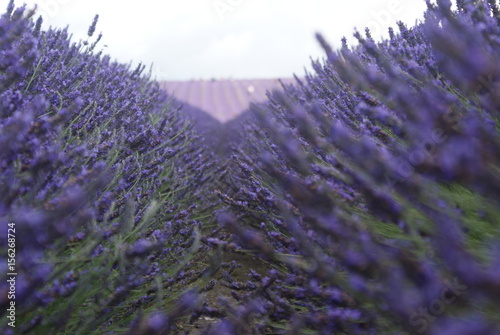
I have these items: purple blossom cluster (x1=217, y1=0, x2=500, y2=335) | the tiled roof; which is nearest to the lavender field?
purple blossom cluster (x1=217, y1=0, x2=500, y2=335)

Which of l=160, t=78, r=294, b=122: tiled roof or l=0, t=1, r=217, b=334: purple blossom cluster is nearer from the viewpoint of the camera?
l=0, t=1, r=217, b=334: purple blossom cluster

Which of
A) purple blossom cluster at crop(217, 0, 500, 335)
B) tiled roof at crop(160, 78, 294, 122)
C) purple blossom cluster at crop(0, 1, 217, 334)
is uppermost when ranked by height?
tiled roof at crop(160, 78, 294, 122)

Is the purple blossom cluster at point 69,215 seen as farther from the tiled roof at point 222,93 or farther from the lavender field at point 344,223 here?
the tiled roof at point 222,93

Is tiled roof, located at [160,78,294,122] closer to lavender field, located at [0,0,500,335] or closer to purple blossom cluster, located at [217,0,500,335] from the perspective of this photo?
lavender field, located at [0,0,500,335]

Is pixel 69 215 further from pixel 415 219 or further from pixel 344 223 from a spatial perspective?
pixel 415 219

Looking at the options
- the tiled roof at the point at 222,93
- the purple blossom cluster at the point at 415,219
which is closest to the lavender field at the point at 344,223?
the purple blossom cluster at the point at 415,219

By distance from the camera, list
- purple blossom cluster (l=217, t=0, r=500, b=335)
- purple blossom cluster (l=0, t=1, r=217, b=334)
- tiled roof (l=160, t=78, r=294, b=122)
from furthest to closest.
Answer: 1. tiled roof (l=160, t=78, r=294, b=122)
2. purple blossom cluster (l=0, t=1, r=217, b=334)
3. purple blossom cluster (l=217, t=0, r=500, b=335)

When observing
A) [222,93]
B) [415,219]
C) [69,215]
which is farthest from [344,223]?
[222,93]

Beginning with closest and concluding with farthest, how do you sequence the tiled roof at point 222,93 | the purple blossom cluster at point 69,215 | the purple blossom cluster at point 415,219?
the purple blossom cluster at point 415,219
the purple blossom cluster at point 69,215
the tiled roof at point 222,93

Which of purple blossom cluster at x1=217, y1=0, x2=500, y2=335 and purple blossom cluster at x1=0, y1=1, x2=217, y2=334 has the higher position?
purple blossom cluster at x1=0, y1=1, x2=217, y2=334
